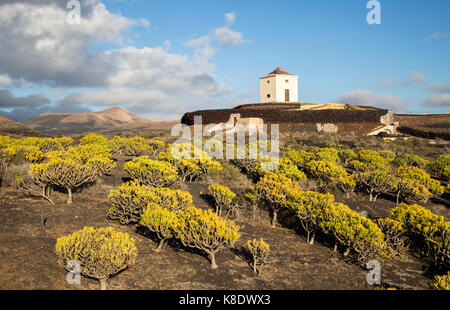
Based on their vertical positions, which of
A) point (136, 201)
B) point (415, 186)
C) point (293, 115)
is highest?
point (293, 115)

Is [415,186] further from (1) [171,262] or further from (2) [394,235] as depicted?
(1) [171,262]

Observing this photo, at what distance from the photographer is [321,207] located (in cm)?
1062

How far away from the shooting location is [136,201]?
30.7 feet

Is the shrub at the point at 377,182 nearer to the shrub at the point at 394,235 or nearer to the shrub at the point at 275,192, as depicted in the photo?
the shrub at the point at 394,235

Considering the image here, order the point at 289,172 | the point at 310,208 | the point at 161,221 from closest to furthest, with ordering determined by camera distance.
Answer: the point at 161,221
the point at 310,208
the point at 289,172

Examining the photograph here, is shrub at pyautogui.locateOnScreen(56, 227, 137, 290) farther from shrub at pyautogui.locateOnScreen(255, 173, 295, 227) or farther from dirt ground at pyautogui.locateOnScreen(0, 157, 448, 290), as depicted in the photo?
shrub at pyautogui.locateOnScreen(255, 173, 295, 227)

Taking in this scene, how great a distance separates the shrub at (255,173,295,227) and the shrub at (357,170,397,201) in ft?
19.9

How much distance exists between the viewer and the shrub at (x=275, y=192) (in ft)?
38.2

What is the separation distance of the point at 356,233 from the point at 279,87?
40.7m

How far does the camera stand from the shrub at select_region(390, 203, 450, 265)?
29.7 ft

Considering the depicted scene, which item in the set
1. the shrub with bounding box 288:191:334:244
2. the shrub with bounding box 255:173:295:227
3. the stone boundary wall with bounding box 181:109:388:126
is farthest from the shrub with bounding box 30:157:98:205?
the stone boundary wall with bounding box 181:109:388:126

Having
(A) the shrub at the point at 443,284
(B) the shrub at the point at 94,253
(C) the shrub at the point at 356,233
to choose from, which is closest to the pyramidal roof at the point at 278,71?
(C) the shrub at the point at 356,233

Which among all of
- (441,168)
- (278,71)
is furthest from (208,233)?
(278,71)

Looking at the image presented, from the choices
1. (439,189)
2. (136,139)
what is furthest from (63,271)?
(439,189)
